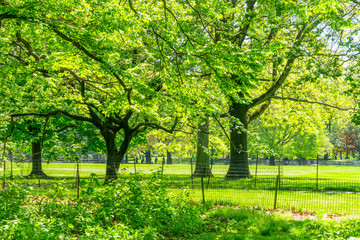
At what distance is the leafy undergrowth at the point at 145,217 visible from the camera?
6641 millimetres

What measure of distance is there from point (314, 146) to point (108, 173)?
48.5 meters

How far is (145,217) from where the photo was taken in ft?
23.9

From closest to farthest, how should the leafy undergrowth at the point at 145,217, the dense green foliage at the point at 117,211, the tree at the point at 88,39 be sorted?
the dense green foliage at the point at 117,211, the leafy undergrowth at the point at 145,217, the tree at the point at 88,39

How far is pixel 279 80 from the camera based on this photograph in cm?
1884

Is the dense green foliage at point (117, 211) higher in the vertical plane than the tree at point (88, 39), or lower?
lower

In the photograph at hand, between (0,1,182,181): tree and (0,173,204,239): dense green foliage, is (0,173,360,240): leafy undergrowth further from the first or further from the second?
(0,1,182,181): tree

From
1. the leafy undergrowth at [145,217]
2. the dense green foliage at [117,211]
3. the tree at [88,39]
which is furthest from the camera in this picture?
the tree at [88,39]

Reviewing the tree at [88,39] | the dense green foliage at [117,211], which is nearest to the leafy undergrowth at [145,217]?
the dense green foliage at [117,211]

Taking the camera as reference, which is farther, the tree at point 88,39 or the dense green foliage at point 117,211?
the tree at point 88,39

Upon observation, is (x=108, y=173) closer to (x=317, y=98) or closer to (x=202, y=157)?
(x=202, y=157)

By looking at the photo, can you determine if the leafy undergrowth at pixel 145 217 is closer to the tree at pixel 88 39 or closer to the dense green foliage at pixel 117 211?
the dense green foliage at pixel 117 211

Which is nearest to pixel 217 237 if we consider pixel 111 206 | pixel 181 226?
pixel 181 226

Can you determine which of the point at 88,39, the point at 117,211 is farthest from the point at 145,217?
the point at 88,39

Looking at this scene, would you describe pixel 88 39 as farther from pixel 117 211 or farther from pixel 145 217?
pixel 145 217
